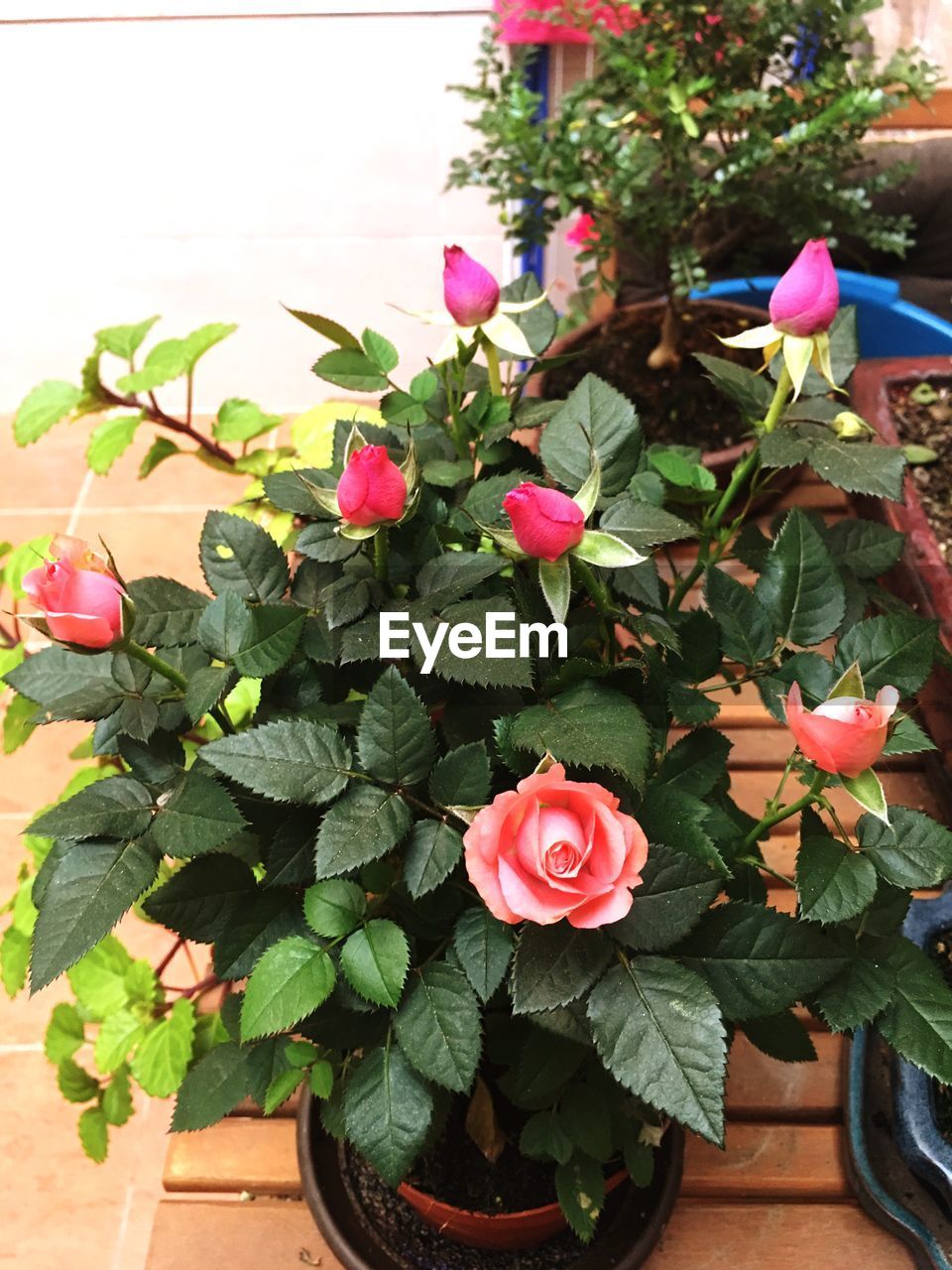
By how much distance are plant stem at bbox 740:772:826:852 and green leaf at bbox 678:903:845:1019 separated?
52 mm

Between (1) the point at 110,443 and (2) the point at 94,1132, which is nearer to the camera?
(2) the point at 94,1132

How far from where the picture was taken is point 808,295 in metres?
0.57

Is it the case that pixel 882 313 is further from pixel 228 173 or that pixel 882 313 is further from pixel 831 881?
pixel 831 881

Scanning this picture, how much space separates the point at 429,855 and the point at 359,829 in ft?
0.12

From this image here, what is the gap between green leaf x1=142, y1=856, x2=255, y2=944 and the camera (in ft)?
1.73

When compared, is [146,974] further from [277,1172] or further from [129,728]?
[129,728]

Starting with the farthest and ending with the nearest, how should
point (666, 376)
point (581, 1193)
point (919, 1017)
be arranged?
1. point (666, 376)
2. point (581, 1193)
3. point (919, 1017)

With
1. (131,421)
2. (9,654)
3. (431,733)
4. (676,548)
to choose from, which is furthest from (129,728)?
(676,548)

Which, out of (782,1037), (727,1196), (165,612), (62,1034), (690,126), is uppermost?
(690,126)

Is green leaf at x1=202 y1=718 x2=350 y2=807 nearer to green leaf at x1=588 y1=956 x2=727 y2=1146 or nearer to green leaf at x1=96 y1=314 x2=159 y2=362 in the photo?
green leaf at x1=588 y1=956 x2=727 y2=1146

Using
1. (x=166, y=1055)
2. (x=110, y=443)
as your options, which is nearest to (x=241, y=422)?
(x=110, y=443)

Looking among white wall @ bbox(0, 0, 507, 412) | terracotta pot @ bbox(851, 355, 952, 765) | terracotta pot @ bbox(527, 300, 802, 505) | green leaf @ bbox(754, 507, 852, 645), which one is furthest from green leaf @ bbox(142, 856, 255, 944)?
white wall @ bbox(0, 0, 507, 412)

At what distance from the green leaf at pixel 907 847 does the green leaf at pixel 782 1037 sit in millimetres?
110

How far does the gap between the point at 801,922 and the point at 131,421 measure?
0.67m
